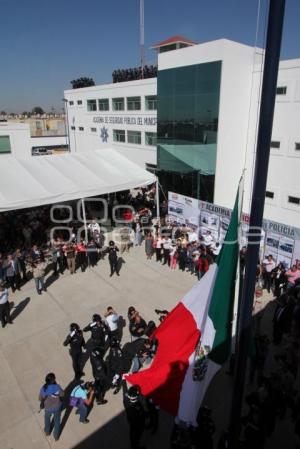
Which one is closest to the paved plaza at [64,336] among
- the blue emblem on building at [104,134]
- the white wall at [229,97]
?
the white wall at [229,97]

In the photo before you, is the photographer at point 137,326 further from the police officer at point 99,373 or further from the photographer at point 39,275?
the photographer at point 39,275

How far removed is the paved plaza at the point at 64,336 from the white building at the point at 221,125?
21.6ft

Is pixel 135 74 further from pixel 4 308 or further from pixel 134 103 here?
pixel 4 308

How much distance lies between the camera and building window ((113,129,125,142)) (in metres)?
27.6

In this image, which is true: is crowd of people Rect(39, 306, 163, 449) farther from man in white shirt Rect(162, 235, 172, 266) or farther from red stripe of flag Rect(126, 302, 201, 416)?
man in white shirt Rect(162, 235, 172, 266)

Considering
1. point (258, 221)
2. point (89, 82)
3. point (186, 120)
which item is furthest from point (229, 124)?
point (89, 82)

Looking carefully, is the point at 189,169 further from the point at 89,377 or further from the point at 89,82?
the point at 89,82

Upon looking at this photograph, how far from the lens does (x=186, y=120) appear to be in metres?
18.4

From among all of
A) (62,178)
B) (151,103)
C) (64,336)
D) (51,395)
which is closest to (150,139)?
(151,103)

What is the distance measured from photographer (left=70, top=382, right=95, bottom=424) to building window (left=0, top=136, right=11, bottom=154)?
66.3ft

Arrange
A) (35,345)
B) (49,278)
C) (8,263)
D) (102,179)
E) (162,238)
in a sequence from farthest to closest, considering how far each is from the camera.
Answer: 1. (102,179)
2. (162,238)
3. (49,278)
4. (8,263)
5. (35,345)

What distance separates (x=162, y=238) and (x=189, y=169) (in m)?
6.82

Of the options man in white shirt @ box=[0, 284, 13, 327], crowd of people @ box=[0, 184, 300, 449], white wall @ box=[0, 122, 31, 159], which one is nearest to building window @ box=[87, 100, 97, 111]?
white wall @ box=[0, 122, 31, 159]

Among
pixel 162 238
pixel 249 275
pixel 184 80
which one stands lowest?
pixel 162 238
